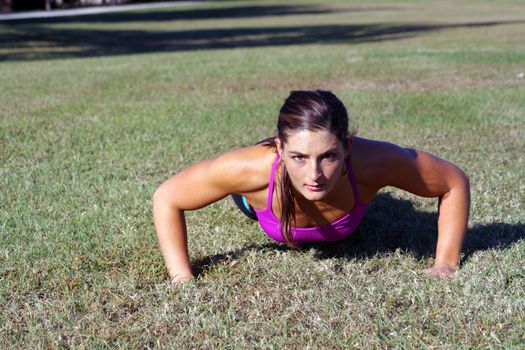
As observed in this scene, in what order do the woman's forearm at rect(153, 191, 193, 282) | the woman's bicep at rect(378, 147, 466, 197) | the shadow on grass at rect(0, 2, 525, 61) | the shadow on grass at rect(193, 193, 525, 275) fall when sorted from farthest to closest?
the shadow on grass at rect(0, 2, 525, 61)
the shadow on grass at rect(193, 193, 525, 275)
the woman's forearm at rect(153, 191, 193, 282)
the woman's bicep at rect(378, 147, 466, 197)

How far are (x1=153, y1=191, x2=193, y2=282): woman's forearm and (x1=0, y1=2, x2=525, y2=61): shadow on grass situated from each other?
13755 millimetres

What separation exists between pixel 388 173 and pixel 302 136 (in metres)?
0.66

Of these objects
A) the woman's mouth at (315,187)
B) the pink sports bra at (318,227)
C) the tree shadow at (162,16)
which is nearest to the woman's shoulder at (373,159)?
the pink sports bra at (318,227)

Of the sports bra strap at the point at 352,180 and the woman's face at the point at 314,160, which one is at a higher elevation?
the woman's face at the point at 314,160

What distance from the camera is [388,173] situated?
3.60m

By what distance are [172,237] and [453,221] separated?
143 cm

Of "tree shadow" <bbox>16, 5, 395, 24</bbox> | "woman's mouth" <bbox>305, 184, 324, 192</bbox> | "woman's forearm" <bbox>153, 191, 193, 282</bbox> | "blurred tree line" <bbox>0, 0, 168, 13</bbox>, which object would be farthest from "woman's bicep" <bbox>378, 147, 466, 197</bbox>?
"blurred tree line" <bbox>0, 0, 168, 13</bbox>

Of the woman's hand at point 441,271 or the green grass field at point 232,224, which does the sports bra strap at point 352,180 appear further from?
the woman's hand at point 441,271

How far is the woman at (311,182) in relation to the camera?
10.4ft

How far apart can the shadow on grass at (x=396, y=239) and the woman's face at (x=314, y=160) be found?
0.91m

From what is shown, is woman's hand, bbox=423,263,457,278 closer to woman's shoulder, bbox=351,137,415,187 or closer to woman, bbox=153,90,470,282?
woman, bbox=153,90,470,282

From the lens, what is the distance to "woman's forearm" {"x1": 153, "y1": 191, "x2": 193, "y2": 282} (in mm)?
3695

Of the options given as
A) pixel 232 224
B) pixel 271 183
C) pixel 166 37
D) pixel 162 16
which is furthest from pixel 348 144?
pixel 162 16

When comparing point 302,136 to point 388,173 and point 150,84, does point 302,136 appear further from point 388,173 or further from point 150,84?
point 150,84
